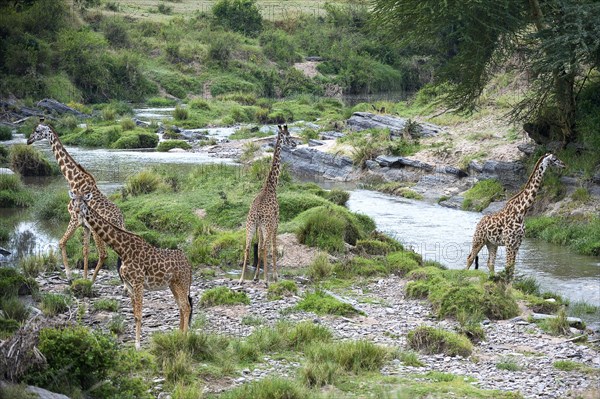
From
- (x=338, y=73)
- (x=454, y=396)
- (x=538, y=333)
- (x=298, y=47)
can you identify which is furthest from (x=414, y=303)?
(x=298, y=47)

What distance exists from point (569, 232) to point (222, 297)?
11.7 metres

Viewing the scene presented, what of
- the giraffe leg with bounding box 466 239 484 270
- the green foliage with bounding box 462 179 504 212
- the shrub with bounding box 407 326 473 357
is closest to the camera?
the shrub with bounding box 407 326 473 357

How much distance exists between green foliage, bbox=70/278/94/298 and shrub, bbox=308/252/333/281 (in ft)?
14.9

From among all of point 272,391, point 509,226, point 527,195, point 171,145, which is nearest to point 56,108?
point 171,145

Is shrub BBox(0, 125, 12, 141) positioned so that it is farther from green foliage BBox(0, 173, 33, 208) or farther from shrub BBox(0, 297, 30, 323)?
shrub BBox(0, 297, 30, 323)

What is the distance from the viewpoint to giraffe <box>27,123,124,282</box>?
1588 cm

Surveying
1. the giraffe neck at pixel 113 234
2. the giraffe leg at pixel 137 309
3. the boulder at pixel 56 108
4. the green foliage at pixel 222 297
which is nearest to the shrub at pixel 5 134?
the boulder at pixel 56 108

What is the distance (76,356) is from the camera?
9.42m

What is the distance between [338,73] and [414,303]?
61.0m

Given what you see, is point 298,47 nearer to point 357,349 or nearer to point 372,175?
point 372,175

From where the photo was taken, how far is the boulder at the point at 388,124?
37.2 metres

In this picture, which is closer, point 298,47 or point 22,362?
point 22,362

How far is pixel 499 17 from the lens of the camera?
2541 cm

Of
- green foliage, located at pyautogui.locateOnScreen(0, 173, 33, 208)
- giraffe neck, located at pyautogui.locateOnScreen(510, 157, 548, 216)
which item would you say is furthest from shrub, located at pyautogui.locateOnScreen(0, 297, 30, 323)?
green foliage, located at pyautogui.locateOnScreen(0, 173, 33, 208)
